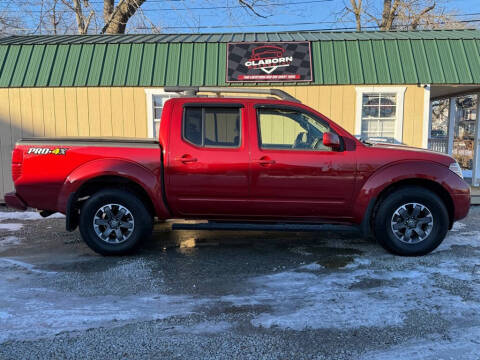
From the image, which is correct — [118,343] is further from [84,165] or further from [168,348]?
[84,165]

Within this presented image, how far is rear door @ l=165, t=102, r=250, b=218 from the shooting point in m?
4.68

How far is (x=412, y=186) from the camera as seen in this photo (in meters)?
4.73

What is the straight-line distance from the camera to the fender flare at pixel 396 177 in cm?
460

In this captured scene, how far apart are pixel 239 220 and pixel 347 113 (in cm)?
528

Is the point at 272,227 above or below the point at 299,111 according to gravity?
below

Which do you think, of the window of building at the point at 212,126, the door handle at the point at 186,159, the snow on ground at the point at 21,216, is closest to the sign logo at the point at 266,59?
the window of building at the point at 212,126

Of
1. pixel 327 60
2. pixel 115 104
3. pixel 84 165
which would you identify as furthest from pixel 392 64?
pixel 84 165

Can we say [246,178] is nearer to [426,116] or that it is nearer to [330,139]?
[330,139]

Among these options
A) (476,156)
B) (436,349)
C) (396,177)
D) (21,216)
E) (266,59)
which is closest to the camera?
(436,349)

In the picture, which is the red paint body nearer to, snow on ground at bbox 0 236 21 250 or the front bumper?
the front bumper

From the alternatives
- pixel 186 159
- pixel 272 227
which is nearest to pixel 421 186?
pixel 272 227

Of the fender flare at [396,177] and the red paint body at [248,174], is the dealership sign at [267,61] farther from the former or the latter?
the fender flare at [396,177]

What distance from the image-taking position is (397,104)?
8.88 m

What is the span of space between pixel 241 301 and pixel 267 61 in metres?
6.82
